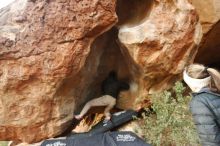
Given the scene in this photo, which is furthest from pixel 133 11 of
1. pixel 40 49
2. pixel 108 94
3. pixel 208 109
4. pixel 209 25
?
pixel 208 109

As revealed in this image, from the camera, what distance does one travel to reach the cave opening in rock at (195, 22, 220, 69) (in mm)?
5652

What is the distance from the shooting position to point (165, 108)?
421 cm

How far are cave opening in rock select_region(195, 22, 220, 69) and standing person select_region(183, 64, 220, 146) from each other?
2.88 m

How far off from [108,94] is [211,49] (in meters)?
2.17

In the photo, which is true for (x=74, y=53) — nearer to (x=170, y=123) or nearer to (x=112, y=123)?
(x=112, y=123)

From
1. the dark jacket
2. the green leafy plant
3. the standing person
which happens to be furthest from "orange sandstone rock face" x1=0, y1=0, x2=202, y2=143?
the dark jacket

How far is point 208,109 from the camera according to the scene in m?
2.66

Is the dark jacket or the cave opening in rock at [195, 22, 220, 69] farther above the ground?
the dark jacket

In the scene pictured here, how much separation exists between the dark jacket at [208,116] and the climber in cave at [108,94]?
2.10 m

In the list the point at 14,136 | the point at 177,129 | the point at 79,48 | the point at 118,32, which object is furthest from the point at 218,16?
the point at 14,136

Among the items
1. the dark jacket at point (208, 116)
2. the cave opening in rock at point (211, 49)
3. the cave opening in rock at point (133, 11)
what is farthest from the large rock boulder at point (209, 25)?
the dark jacket at point (208, 116)

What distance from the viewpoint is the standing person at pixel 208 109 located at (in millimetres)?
Answer: 2637

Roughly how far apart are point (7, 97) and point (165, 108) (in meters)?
1.77

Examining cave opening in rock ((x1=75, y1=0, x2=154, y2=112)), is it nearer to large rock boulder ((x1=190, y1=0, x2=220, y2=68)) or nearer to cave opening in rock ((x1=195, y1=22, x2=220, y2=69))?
large rock boulder ((x1=190, y1=0, x2=220, y2=68))
